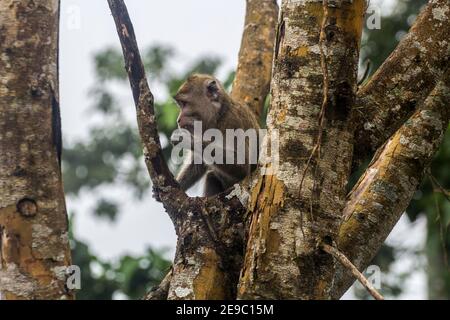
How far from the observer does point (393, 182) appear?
17.9 feet

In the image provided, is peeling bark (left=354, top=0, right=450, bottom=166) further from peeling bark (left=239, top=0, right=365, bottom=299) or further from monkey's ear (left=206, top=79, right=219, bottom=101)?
monkey's ear (left=206, top=79, right=219, bottom=101)

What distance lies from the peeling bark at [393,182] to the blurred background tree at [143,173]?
0.36m

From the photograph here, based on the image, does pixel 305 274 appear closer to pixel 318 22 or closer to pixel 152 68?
pixel 318 22

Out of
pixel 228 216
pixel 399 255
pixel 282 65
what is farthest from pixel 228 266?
pixel 399 255

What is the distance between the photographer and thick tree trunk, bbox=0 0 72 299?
13.1ft

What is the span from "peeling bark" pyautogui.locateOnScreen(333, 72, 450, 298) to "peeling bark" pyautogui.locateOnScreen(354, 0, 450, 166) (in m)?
0.44

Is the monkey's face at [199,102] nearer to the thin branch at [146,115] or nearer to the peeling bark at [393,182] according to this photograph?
the peeling bark at [393,182]

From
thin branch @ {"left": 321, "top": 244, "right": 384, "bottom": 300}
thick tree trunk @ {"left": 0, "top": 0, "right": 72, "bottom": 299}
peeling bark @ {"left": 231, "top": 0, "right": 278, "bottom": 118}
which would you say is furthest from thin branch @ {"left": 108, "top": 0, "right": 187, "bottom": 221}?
peeling bark @ {"left": 231, "top": 0, "right": 278, "bottom": 118}

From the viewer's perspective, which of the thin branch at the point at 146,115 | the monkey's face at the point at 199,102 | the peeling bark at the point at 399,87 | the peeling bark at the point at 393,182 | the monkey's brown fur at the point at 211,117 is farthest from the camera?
the monkey's face at the point at 199,102

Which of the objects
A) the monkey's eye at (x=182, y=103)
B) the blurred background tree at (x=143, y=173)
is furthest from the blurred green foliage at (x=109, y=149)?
the monkey's eye at (x=182, y=103)

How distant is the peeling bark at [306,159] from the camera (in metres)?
4.21

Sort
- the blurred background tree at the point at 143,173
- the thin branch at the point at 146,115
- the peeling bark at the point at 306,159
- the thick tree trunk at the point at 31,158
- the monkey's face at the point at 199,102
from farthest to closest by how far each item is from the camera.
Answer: the blurred background tree at the point at 143,173, the monkey's face at the point at 199,102, the thin branch at the point at 146,115, the peeling bark at the point at 306,159, the thick tree trunk at the point at 31,158
